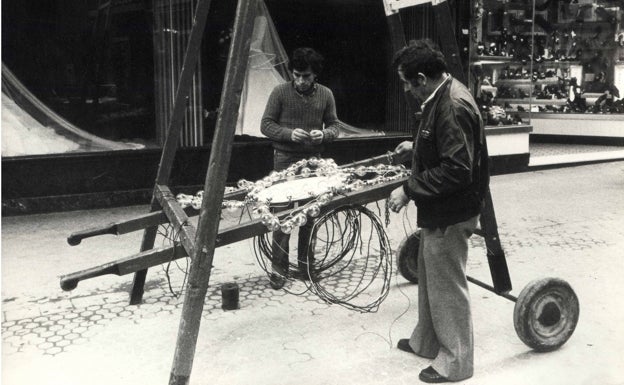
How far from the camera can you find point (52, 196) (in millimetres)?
8078

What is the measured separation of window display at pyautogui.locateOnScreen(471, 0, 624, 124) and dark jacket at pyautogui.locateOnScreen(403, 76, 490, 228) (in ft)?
32.6

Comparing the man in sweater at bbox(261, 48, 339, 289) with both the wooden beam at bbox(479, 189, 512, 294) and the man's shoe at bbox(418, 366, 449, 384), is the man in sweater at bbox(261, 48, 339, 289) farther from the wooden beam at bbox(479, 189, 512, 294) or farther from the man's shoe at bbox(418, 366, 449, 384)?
the man's shoe at bbox(418, 366, 449, 384)

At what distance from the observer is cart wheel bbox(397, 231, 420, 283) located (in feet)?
17.7

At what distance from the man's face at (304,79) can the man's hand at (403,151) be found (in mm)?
1000

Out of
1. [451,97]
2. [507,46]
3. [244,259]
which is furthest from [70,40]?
[507,46]

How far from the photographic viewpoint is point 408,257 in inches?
214

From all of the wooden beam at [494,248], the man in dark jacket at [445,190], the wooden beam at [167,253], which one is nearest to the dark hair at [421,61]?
the man in dark jacket at [445,190]

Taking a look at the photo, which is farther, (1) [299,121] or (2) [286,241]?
(1) [299,121]

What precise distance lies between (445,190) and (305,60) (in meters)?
2.17

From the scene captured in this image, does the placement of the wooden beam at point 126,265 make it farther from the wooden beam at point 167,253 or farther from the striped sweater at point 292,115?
the striped sweater at point 292,115

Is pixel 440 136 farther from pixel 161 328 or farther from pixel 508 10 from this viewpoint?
pixel 508 10

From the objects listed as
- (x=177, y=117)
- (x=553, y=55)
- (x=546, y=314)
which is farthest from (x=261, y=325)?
(x=553, y=55)

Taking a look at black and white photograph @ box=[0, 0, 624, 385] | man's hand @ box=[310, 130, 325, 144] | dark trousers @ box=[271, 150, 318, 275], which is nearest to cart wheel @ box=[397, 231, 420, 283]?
black and white photograph @ box=[0, 0, 624, 385]

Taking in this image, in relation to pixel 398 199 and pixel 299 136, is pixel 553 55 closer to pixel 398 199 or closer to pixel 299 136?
pixel 299 136
